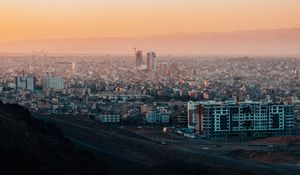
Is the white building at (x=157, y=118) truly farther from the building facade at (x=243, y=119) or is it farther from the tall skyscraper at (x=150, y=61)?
the tall skyscraper at (x=150, y=61)

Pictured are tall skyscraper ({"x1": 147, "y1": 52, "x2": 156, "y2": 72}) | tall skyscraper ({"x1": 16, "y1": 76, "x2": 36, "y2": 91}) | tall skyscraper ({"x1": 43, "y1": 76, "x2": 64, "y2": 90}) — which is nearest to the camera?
tall skyscraper ({"x1": 16, "y1": 76, "x2": 36, "y2": 91})

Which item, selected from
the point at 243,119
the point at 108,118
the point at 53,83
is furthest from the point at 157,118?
the point at 53,83

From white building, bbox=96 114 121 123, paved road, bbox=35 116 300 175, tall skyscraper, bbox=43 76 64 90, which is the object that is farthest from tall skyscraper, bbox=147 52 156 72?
paved road, bbox=35 116 300 175

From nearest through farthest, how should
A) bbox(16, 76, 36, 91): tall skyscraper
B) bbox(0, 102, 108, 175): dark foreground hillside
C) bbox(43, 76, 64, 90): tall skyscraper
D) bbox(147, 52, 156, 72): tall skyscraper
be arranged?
bbox(0, 102, 108, 175): dark foreground hillside
bbox(16, 76, 36, 91): tall skyscraper
bbox(43, 76, 64, 90): tall skyscraper
bbox(147, 52, 156, 72): tall skyscraper

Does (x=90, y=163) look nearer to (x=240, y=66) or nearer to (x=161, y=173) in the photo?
(x=161, y=173)

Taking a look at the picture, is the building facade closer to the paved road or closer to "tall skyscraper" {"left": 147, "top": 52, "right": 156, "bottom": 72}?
the paved road

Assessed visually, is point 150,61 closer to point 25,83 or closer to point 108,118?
point 25,83

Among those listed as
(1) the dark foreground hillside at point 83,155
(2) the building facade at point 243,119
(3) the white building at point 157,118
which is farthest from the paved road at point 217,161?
(3) the white building at point 157,118
